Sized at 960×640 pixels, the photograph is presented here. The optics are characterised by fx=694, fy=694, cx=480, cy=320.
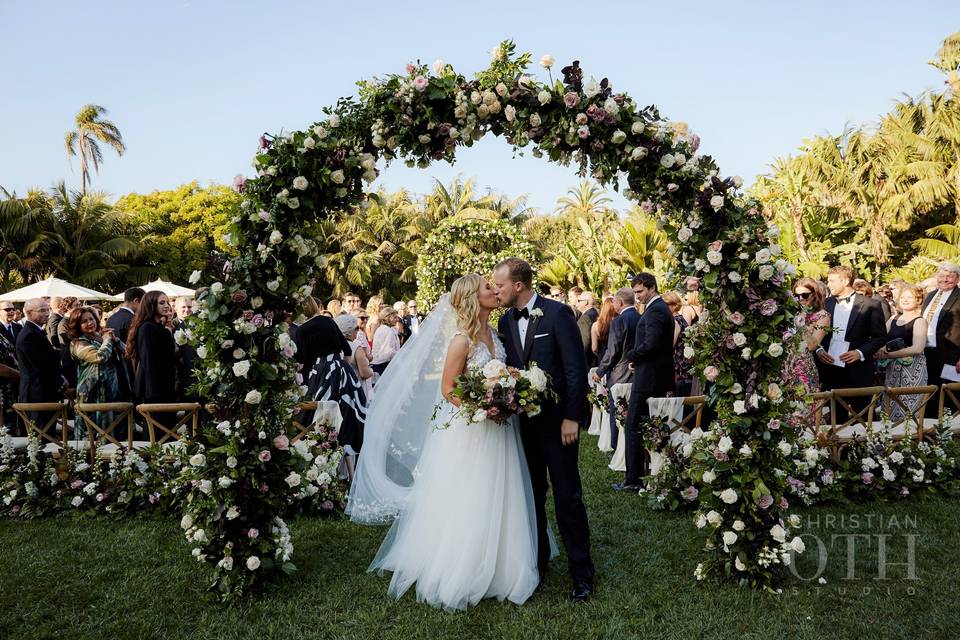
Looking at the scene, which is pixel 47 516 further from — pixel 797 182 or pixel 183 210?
pixel 183 210

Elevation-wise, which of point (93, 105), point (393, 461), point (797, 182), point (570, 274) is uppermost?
point (93, 105)

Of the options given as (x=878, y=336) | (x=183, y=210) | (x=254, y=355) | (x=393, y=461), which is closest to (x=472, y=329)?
(x=254, y=355)

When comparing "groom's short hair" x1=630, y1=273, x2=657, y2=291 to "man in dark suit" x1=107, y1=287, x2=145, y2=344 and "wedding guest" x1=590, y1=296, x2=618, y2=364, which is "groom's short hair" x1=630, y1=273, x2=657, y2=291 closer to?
"wedding guest" x1=590, y1=296, x2=618, y2=364

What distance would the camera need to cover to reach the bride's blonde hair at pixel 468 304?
490cm

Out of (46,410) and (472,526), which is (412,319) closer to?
(46,410)

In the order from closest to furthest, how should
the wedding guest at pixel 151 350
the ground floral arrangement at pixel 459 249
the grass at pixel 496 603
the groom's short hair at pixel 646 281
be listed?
the grass at pixel 496 603, the wedding guest at pixel 151 350, the groom's short hair at pixel 646 281, the ground floral arrangement at pixel 459 249

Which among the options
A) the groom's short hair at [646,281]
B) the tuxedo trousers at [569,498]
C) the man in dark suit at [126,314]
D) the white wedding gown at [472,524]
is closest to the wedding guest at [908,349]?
the groom's short hair at [646,281]

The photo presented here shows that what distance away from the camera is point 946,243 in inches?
966

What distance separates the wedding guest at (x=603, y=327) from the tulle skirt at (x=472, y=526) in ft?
17.3

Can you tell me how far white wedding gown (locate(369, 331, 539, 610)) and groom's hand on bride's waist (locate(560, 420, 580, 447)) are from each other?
15.7 inches

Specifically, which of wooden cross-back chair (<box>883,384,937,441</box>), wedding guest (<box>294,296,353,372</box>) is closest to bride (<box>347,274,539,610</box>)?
wedding guest (<box>294,296,353,372</box>)

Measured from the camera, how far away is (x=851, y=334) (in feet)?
26.4

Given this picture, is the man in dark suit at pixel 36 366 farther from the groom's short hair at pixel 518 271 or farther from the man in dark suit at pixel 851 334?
the man in dark suit at pixel 851 334

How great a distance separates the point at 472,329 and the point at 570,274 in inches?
737
